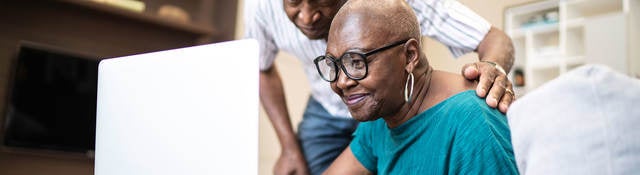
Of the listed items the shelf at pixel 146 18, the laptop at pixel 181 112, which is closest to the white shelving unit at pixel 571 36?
the shelf at pixel 146 18

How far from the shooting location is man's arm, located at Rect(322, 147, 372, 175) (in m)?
1.21

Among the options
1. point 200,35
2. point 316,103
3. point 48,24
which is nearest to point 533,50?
point 200,35

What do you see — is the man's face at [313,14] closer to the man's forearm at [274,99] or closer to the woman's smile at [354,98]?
the woman's smile at [354,98]

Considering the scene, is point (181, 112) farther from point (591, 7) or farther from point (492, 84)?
point (591, 7)

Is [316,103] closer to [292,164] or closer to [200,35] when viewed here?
[292,164]

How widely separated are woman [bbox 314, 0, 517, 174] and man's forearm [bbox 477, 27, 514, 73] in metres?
0.27

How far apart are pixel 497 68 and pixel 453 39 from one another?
33 cm

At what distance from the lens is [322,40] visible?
1.45 m

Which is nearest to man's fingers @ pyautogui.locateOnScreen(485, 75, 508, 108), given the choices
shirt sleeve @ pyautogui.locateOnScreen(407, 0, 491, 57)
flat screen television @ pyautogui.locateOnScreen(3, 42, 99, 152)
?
shirt sleeve @ pyautogui.locateOnScreen(407, 0, 491, 57)

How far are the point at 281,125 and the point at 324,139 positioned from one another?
0.16 meters

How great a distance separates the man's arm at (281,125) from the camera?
1.67 meters

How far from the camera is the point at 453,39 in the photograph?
1383mm

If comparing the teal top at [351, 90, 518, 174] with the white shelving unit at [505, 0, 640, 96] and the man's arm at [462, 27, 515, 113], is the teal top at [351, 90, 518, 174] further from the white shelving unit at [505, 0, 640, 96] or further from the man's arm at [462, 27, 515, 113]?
the white shelving unit at [505, 0, 640, 96]

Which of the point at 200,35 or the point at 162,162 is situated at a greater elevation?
the point at 200,35
